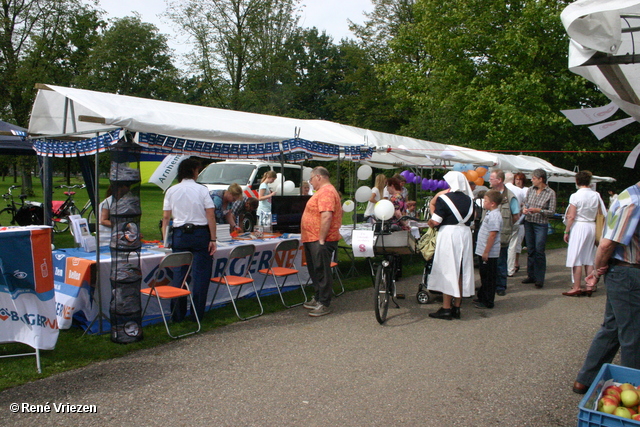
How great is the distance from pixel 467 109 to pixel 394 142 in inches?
452

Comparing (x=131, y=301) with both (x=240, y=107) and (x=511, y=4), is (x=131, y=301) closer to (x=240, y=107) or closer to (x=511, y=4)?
(x=511, y=4)

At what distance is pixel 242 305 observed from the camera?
6.35 m

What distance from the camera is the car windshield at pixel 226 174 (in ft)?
45.0

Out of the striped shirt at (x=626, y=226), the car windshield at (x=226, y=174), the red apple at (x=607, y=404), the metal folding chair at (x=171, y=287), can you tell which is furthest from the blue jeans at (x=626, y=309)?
the car windshield at (x=226, y=174)

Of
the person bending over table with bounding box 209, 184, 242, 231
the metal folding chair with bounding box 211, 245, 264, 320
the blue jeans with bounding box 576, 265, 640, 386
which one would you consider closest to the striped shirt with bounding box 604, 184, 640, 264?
the blue jeans with bounding box 576, 265, 640, 386

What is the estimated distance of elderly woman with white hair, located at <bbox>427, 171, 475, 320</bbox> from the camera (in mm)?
5516

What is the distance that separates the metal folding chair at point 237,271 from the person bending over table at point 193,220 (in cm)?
26

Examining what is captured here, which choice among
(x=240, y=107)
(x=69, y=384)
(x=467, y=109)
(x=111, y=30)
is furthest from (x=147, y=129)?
(x=111, y=30)

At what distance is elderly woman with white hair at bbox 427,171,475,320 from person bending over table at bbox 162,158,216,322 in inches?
98.9

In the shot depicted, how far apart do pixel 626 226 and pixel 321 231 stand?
309 cm

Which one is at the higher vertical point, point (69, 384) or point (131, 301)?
point (131, 301)

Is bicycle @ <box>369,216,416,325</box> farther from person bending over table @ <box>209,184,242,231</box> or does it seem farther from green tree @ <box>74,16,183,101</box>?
green tree @ <box>74,16,183,101</box>

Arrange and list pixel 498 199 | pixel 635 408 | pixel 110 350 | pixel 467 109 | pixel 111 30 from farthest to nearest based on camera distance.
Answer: pixel 111 30 → pixel 467 109 → pixel 498 199 → pixel 110 350 → pixel 635 408

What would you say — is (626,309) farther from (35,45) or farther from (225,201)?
(35,45)
